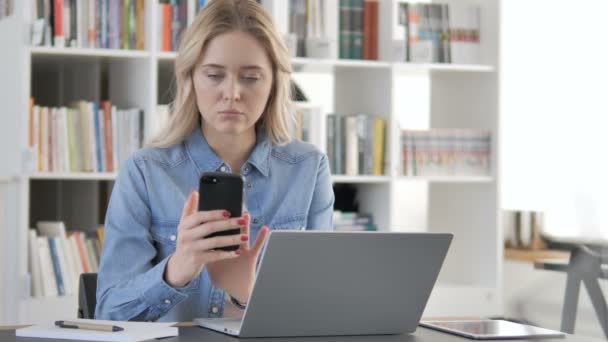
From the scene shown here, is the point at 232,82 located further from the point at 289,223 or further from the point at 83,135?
the point at 83,135

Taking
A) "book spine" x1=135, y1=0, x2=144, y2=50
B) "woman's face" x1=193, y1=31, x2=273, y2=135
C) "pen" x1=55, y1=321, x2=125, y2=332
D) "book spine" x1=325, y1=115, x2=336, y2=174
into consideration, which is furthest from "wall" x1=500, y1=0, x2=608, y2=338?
"pen" x1=55, y1=321, x2=125, y2=332

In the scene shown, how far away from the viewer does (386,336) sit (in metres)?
1.48

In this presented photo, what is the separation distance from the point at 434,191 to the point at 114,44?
1531mm

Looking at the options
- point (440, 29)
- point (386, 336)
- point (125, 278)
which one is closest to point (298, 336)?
point (386, 336)

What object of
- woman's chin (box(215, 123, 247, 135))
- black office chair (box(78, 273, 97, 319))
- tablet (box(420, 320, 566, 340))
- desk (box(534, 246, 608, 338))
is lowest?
desk (box(534, 246, 608, 338))

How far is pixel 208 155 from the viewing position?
1.88 meters

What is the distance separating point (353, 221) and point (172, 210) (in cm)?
195

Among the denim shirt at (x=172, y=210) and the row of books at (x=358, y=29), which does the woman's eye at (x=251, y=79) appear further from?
the row of books at (x=358, y=29)

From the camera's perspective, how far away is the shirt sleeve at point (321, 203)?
198cm

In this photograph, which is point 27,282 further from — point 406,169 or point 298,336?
point 298,336

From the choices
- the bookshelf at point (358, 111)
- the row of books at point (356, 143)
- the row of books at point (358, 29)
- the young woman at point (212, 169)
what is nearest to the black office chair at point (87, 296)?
the young woman at point (212, 169)

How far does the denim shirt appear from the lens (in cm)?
167

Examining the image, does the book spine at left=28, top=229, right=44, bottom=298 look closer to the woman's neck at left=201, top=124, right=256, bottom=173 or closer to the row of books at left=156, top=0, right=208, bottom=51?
the row of books at left=156, top=0, right=208, bottom=51

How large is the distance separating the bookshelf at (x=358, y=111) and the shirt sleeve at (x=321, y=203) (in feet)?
4.78
